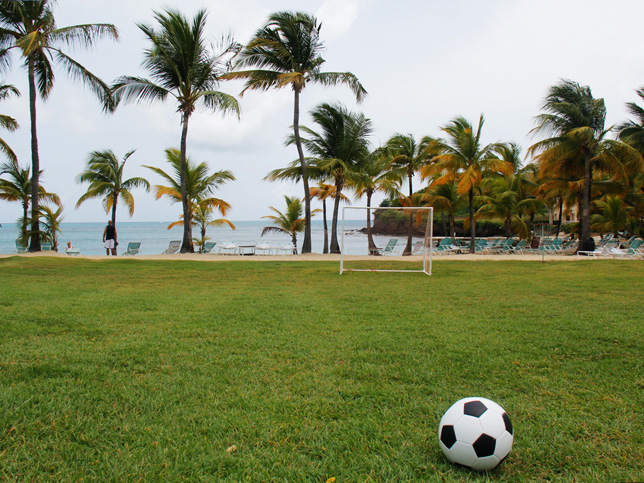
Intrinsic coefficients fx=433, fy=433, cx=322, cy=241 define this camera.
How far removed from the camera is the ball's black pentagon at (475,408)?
250 cm

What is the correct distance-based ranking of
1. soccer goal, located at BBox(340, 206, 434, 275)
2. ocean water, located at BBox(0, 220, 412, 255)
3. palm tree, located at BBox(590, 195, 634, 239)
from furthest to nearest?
ocean water, located at BBox(0, 220, 412, 255) → palm tree, located at BBox(590, 195, 634, 239) → soccer goal, located at BBox(340, 206, 434, 275)

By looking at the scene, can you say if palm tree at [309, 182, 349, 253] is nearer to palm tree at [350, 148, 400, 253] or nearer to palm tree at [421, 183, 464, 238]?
palm tree at [350, 148, 400, 253]

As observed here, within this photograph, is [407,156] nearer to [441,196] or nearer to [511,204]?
[441,196]

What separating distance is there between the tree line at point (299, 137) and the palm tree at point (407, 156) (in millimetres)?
62

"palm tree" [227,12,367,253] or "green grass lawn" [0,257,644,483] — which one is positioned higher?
"palm tree" [227,12,367,253]

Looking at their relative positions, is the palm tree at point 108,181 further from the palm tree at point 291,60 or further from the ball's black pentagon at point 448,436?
the ball's black pentagon at point 448,436

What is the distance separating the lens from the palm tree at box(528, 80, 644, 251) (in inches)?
820

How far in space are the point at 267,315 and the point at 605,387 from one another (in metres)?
4.27

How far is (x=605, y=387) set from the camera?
360cm

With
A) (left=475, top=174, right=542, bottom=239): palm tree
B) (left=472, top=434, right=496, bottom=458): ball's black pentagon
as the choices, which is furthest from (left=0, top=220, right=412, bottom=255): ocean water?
(left=472, top=434, right=496, bottom=458): ball's black pentagon

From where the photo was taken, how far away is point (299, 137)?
21.5m

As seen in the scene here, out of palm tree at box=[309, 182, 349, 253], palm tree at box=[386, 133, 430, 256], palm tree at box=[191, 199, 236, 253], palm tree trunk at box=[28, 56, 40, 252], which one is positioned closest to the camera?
palm tree trunk at box=[28, 56, 40, 252]

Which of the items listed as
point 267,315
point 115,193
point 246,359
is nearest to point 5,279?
point 267,315

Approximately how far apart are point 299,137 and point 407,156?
6.78 m
